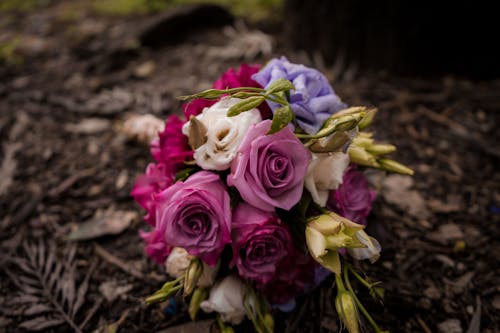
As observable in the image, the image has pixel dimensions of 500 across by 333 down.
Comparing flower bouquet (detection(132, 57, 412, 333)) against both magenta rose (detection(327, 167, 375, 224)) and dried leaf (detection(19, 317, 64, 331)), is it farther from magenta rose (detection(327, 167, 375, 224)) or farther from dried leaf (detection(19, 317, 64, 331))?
dried leaf (detection(19, 317, 64, 331))

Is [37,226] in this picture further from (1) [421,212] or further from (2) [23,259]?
(1) [421,212]

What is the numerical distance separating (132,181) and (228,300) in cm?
107

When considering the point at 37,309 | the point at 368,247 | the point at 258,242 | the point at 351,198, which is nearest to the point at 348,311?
the point at 368,247

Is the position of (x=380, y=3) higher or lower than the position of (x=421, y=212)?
higher

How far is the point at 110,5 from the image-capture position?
13.1 feet

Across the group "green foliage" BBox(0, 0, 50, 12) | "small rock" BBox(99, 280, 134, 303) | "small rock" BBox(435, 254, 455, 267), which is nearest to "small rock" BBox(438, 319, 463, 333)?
"small rock" BBox(435, 254, 455, 267)

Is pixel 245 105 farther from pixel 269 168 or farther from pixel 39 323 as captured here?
pixel 39 323

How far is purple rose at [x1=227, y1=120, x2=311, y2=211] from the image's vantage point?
950 millimetres

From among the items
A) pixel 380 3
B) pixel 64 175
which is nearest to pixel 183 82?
pixel 64 175

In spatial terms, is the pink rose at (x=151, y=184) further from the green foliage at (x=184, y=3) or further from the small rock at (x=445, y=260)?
the green foliage at (x=184, y=3)

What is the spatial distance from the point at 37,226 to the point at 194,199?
116 cm

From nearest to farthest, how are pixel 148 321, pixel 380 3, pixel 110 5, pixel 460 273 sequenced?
pixel 148 321 < pixel 460 273 < pixel 380 3 < pixel 110 5

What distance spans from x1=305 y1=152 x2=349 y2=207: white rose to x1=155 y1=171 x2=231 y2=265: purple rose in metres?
0.24

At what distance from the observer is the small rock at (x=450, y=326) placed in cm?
126
